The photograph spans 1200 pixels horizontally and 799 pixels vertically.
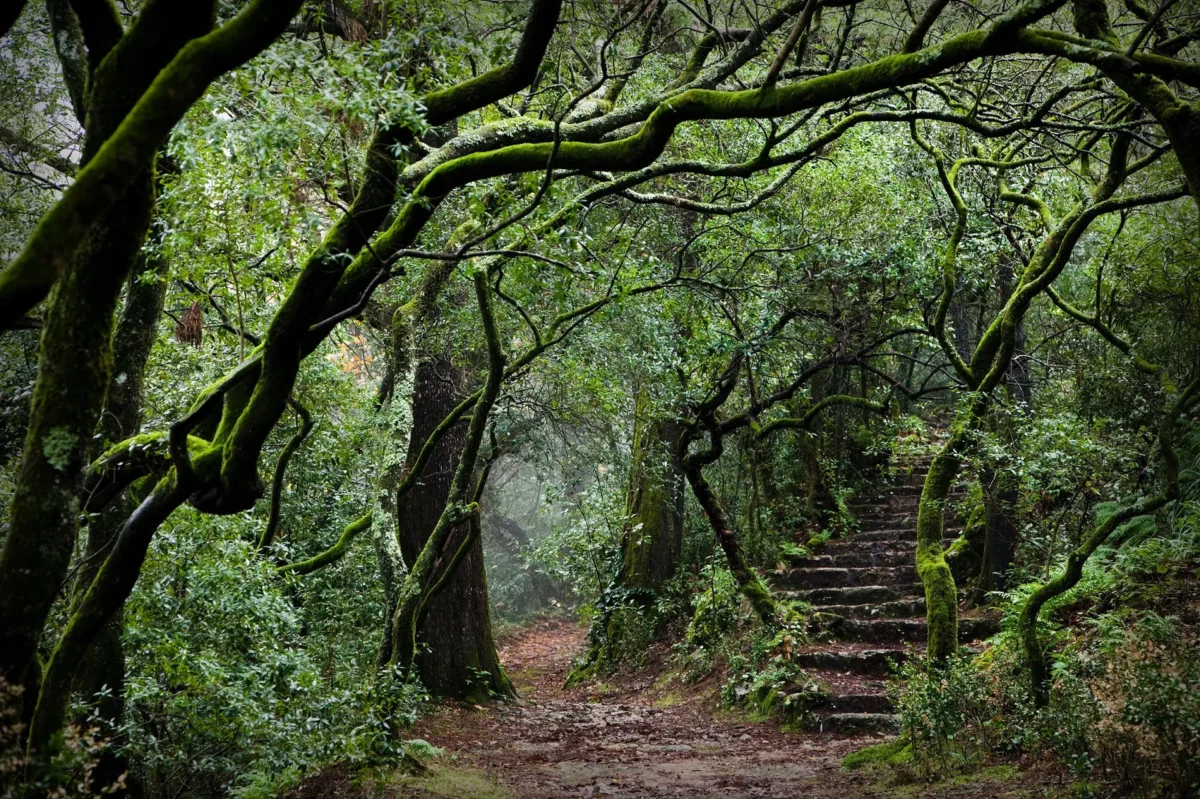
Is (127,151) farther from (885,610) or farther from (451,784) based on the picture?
(885,610)

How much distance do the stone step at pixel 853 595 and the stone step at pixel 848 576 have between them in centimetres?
30

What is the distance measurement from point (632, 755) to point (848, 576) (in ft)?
17.7

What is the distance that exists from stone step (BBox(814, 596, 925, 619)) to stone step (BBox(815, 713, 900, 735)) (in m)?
2.31

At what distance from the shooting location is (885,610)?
37.0 feet

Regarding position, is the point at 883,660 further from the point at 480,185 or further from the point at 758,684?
the point at 480,185

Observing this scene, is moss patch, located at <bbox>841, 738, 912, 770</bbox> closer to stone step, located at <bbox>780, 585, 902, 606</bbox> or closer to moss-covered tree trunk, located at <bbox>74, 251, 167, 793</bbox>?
stone step, located at <bbox>780, 585, 902, 606</bbox>

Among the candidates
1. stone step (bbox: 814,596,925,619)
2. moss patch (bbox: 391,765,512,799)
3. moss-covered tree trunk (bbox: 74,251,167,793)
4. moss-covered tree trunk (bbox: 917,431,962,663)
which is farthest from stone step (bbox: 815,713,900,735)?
moss-covered tree trunk (bbox: 74,251,167,793)

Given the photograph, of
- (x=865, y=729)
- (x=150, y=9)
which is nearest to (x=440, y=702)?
(x=865, y=729)

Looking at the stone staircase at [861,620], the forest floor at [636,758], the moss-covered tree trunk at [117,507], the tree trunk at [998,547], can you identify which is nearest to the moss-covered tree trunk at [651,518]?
the forest floor at [636,758]

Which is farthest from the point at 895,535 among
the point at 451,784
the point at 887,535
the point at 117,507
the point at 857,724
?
the point at 117,507

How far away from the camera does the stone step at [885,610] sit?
11164mm

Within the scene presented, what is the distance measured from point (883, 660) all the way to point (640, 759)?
357cm

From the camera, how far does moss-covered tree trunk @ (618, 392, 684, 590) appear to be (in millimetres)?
14375

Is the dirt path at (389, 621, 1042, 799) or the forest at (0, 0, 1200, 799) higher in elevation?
the forest at (0, 0, 1200, 799)
